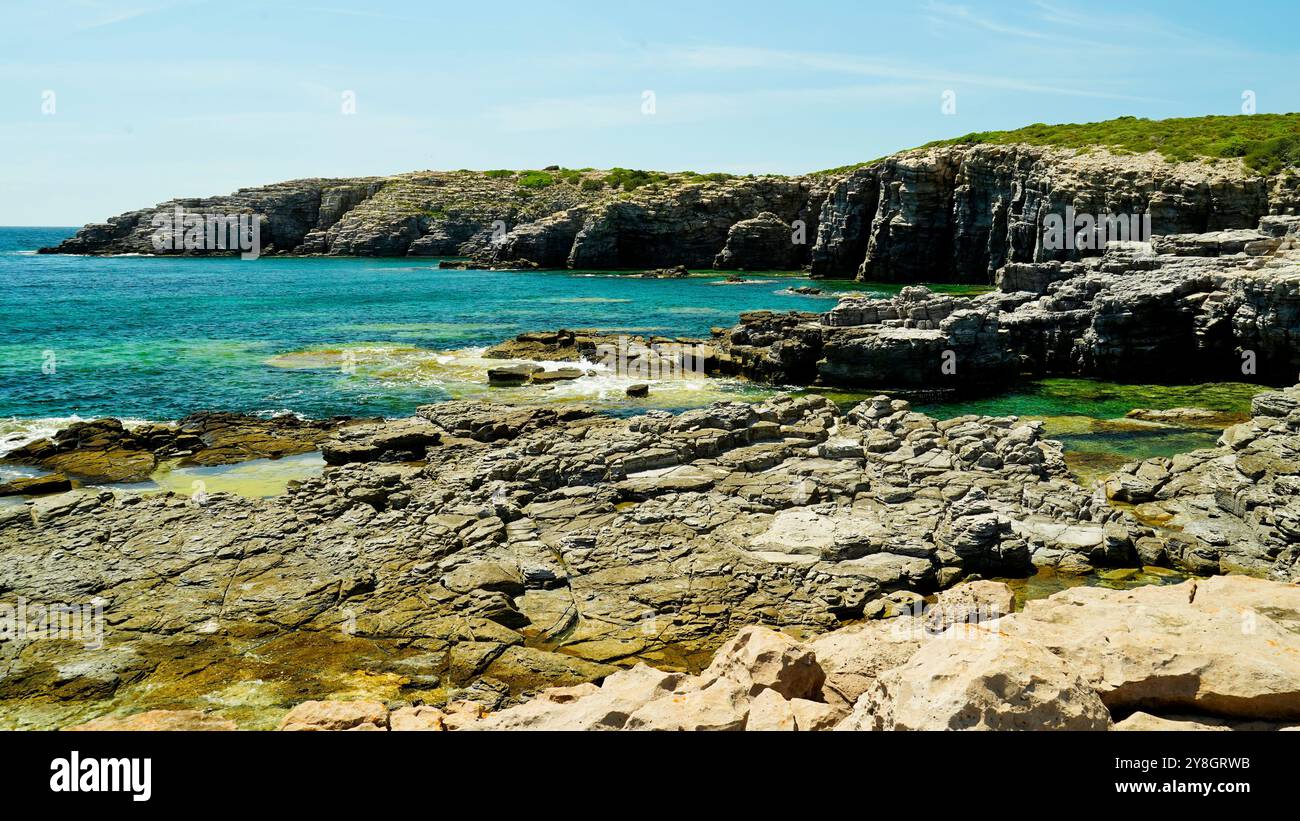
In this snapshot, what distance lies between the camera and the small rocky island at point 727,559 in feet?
31.4

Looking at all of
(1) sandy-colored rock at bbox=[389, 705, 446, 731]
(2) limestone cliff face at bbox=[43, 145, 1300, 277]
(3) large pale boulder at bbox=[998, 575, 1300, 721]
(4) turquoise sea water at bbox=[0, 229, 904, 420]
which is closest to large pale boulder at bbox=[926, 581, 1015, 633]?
(3) large pale boulder at bbox=[998, 575, 1300, 721]

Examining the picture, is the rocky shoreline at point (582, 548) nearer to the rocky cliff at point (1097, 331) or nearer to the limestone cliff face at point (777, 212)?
the rocky cliff at point (1097, 331)

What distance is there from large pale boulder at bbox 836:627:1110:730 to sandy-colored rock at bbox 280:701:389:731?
5.58m

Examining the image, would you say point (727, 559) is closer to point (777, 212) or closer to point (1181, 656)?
point (1181, 656)

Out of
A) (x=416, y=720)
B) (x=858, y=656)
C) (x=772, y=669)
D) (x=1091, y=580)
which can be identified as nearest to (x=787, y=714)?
(x=772, y=669)

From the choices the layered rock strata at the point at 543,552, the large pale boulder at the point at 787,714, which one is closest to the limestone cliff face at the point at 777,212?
the layered rock strata at the point at 543,552

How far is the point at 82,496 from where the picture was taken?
2169cm

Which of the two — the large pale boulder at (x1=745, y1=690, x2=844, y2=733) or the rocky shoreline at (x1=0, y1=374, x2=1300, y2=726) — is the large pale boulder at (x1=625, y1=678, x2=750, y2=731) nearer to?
the large pale boulder at (x1=745, y1=690, x2=844, y2=733)

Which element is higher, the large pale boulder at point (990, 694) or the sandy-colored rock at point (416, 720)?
the large pale boulder at point (990, 694)

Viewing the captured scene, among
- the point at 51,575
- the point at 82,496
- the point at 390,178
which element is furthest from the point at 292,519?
the point at 390,178

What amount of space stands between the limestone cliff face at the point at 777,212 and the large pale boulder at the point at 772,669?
238ft

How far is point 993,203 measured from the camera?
91.5 meters

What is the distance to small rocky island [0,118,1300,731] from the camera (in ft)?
31.4

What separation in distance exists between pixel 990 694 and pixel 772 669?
3.31m
